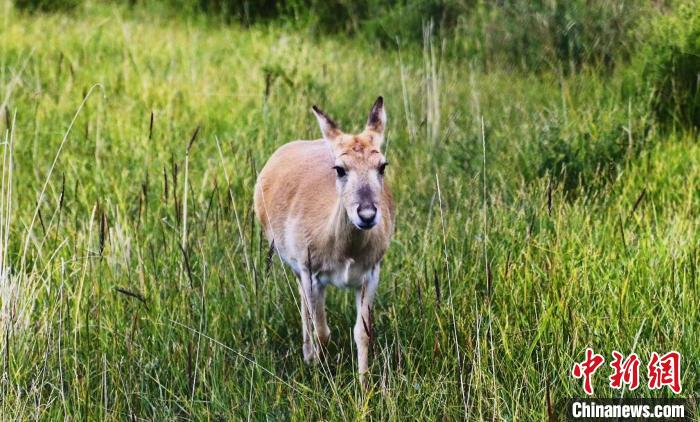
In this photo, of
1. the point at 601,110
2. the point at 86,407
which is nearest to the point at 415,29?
the point at 601,110

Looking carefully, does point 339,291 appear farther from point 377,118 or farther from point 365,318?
point 377,118

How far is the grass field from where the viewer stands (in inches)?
123

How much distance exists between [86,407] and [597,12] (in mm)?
5827

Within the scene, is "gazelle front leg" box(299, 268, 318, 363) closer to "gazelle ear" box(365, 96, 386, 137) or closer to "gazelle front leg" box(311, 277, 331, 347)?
"gazelle front leg" box(311, 277, 331, 347)

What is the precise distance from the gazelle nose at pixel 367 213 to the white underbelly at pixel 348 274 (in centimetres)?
48

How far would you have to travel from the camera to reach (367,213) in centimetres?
310

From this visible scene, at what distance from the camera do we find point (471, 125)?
246 inches

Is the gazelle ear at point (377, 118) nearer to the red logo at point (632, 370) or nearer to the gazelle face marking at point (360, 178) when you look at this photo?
the gazelle face marking at point (360, 178)

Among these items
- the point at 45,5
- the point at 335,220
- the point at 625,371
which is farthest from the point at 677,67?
the point at 45,5

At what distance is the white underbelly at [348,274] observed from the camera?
358cm

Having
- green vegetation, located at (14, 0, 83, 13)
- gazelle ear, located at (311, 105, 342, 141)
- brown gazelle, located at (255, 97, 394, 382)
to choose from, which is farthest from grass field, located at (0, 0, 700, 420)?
green vegetation, located at (14, 0, 83, 13)

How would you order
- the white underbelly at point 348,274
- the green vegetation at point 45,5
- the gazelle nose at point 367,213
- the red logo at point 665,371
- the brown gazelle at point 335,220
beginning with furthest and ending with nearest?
1. the green vegetation at point 45,5
2. the white underbelly at point 348,274
3. the brown gazelle at point 335,220
4. the gazelle nose at point 367,213
5. the red logo at point 665,371

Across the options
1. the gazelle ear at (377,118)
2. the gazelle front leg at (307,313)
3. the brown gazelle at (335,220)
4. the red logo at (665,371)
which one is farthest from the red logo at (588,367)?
the gazelle ear at (377,118)

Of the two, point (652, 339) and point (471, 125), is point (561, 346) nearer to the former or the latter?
point (652, 339)
